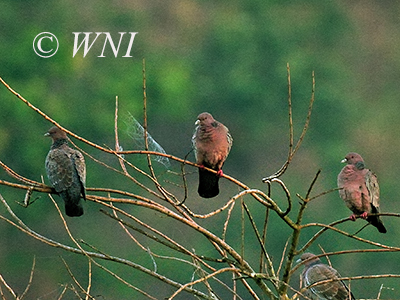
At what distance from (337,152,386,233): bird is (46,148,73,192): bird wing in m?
1.00

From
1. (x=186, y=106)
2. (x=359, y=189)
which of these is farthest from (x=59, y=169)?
(x=186, y=106)

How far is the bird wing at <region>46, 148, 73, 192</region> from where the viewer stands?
334 centimetres

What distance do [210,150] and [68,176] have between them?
0.61m

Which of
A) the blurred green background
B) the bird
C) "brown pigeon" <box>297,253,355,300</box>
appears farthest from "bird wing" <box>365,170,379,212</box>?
the blurred green background

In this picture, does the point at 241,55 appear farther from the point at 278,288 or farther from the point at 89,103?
the point at 278,288

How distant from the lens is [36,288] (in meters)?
14.4

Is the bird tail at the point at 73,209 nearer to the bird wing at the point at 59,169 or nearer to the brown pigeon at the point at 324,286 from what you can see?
the bird wing at the point at 59,169

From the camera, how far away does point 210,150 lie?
3723 millimetres

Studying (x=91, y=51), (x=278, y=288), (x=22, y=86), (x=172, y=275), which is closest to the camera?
(x=278, y=288)

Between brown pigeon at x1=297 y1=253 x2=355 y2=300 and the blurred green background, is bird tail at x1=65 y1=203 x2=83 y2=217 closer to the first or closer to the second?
brown pigeon at x1=297 y1=253 x2=355 y2=300

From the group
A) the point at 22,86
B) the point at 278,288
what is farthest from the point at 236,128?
the point at 278,288

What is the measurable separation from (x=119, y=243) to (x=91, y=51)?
5069 millimetres

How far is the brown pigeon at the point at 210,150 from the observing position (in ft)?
12.3

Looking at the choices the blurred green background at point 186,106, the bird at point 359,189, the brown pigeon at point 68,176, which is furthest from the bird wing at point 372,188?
the blurred green background at point 186,106
